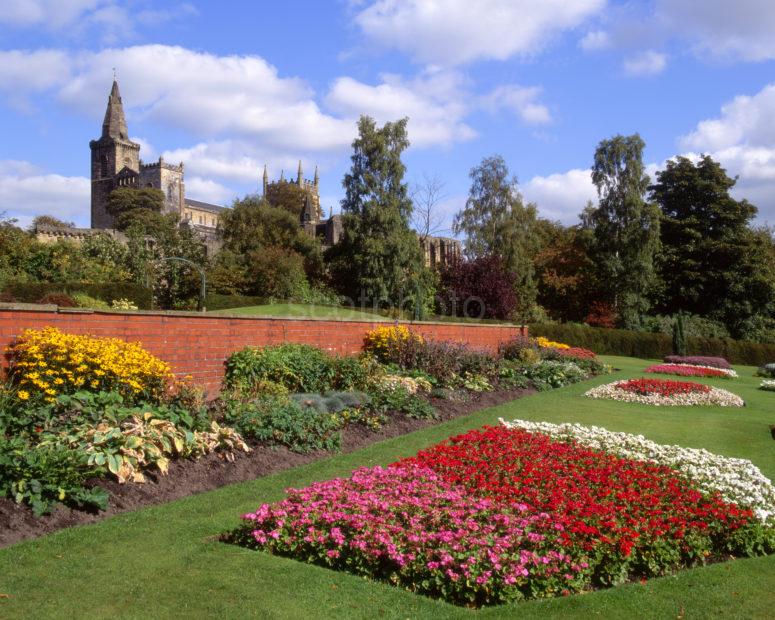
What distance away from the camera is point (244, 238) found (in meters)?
→ 44.1

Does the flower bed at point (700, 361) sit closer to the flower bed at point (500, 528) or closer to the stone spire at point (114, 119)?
the flower bed at point (500, 528)

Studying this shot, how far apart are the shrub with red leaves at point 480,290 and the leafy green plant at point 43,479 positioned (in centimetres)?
2700

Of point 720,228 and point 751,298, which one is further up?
point 720,228

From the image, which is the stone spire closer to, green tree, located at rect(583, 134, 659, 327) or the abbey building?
the abbey building

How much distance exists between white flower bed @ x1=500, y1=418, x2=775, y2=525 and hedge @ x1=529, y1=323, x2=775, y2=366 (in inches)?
903

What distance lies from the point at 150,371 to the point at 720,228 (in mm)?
42128

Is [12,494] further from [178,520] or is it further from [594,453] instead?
[594,453]

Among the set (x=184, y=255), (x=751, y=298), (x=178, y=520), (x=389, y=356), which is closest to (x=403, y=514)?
(x=178, y=520)

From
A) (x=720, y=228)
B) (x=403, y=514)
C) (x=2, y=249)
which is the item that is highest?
(x=720, y=228)

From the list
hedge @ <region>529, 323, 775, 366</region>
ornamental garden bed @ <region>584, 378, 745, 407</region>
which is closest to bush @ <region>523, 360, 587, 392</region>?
ornamental garden bed @ <region>584, 378, 745, 407</region>

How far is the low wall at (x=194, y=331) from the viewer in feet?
25.2

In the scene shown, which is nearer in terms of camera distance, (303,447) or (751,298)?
(303,447)

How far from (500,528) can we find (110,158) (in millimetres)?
105301

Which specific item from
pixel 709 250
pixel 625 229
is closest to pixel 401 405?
pixel 625 229
